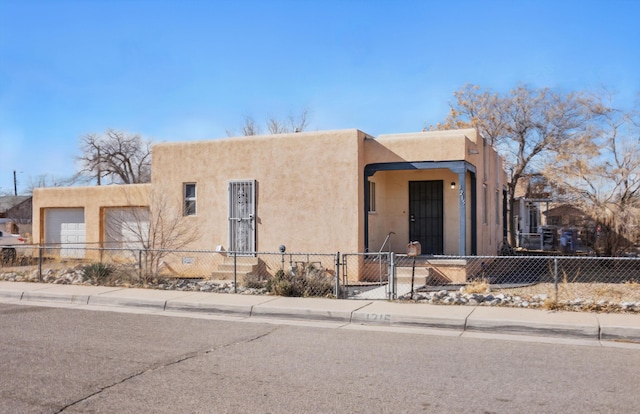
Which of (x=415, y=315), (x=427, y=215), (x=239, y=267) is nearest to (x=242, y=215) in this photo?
(x=239, y=267)

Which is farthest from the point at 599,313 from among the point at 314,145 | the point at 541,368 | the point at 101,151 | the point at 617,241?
the point at 101,151

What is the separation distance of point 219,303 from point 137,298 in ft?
6.06

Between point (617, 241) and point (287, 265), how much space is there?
10.4m

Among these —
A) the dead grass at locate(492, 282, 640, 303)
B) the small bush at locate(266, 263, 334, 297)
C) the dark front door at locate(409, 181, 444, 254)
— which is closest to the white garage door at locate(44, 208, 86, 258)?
the dark front door at locate(409, 181, 444, 254)

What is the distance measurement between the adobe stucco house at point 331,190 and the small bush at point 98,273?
3.20 metres

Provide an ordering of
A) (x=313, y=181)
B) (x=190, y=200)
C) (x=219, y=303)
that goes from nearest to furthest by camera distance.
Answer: (x=219, y=303) < (x=313, y=181) < (x=190, y=200)

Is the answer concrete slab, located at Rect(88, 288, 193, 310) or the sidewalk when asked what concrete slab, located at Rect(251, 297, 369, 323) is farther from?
concrete slab, located at Rect(88, 288, 193, 310)

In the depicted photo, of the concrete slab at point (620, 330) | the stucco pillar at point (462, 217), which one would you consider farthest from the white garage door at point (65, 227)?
the concrete slab at point (620, 330)

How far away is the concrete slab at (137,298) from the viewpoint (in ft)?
37.3

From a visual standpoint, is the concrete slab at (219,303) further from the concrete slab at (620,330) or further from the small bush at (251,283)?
the concrete slab at (620,330)

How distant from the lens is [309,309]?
1015 centimetres

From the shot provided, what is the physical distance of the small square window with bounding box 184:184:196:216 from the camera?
689 inches

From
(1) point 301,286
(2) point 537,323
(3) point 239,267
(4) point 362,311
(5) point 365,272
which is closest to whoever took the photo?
(2) point 537,323

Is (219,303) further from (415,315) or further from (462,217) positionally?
(462,217)
